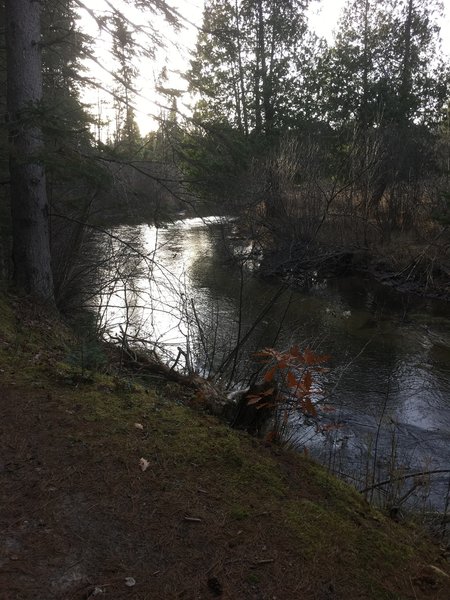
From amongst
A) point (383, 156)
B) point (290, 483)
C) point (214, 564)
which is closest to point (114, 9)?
point (290, 483)

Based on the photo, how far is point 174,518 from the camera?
2.65m

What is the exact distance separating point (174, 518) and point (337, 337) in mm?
8620

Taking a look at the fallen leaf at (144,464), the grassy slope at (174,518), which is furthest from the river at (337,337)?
the fallen leaf at (144,464)

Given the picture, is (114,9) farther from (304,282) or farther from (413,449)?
(304,282)

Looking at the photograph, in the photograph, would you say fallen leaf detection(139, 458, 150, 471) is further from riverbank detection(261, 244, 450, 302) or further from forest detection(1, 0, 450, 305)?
riverbank detection(261, 244, 450, 302)

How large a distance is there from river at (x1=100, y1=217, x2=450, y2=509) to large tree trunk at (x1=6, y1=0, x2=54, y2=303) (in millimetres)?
1318

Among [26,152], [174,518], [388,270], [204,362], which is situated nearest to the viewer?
[174,518]

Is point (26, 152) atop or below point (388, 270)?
atop

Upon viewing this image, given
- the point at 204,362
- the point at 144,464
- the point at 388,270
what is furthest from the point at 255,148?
the point at 388,270

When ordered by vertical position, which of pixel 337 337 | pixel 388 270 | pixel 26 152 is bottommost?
pixel 337 337

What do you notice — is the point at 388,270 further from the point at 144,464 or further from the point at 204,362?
the point at 144,464

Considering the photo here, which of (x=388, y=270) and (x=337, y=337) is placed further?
(x=388, y=270)

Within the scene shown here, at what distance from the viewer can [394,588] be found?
2350mm

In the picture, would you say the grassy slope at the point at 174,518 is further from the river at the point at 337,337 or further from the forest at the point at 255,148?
the forest at the point at 255,148
